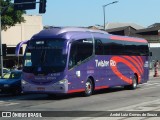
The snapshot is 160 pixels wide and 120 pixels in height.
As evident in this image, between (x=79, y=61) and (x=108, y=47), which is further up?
(x=108, y=47)

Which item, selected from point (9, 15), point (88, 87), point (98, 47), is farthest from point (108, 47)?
point (9, 15)

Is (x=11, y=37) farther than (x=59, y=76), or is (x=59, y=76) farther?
(x=11, y=37)

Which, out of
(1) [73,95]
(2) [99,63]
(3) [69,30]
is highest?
(3) [69,30]

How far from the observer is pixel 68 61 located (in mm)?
20531

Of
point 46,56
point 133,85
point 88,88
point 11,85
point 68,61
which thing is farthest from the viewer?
point 133,85

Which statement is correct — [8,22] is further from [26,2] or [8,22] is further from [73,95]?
[73,95]

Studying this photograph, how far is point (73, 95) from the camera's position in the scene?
23.2 meters

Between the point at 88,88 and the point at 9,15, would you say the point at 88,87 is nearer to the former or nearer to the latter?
the point at 88,88

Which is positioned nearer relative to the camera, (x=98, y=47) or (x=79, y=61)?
(x=79, y=61)

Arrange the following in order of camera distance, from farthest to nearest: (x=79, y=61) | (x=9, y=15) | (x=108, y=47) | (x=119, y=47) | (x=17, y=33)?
(x=17, y=33) < (x=9, y=15) < (x=119, y=47) < (x=108, y=47) < (x=79, y=61)

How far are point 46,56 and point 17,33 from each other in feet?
169

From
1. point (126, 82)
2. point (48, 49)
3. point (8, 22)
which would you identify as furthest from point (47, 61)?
point (8, 22)

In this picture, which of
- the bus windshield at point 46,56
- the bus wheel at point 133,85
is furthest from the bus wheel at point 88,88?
the bus wheel at point 133,85

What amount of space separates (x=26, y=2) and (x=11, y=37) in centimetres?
3897
